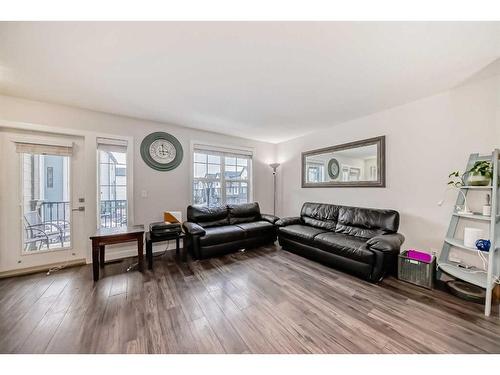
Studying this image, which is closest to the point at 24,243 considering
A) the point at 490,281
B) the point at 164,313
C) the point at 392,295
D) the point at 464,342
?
the point at 164,313

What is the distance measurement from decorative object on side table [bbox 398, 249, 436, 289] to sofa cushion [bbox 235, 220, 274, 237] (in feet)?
6.71

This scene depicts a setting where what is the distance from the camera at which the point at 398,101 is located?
2666 mm

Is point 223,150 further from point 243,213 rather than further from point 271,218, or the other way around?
point 271,218

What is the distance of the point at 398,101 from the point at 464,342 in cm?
275

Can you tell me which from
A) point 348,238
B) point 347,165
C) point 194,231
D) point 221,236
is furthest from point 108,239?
point 347,165

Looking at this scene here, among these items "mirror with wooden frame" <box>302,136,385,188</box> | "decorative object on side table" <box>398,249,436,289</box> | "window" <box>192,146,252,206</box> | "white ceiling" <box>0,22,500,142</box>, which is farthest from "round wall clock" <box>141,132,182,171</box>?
"decorative object on side table" <box>398,249,436,289</box>

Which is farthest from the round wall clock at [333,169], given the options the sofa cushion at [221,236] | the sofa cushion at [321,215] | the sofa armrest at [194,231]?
the sofa armrest at [194,231]

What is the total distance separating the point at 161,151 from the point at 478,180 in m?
4.45

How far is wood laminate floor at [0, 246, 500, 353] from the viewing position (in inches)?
54.6

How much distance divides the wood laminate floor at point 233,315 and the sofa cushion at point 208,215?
1119 mm

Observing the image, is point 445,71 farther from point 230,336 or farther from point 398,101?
point 230,336

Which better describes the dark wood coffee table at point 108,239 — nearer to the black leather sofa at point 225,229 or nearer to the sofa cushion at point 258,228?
the black leather sofa at point 225,229

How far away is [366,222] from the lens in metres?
2.94

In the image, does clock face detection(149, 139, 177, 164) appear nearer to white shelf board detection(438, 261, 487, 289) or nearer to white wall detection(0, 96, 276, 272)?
white wall detection(0, 96, 276, 272)
